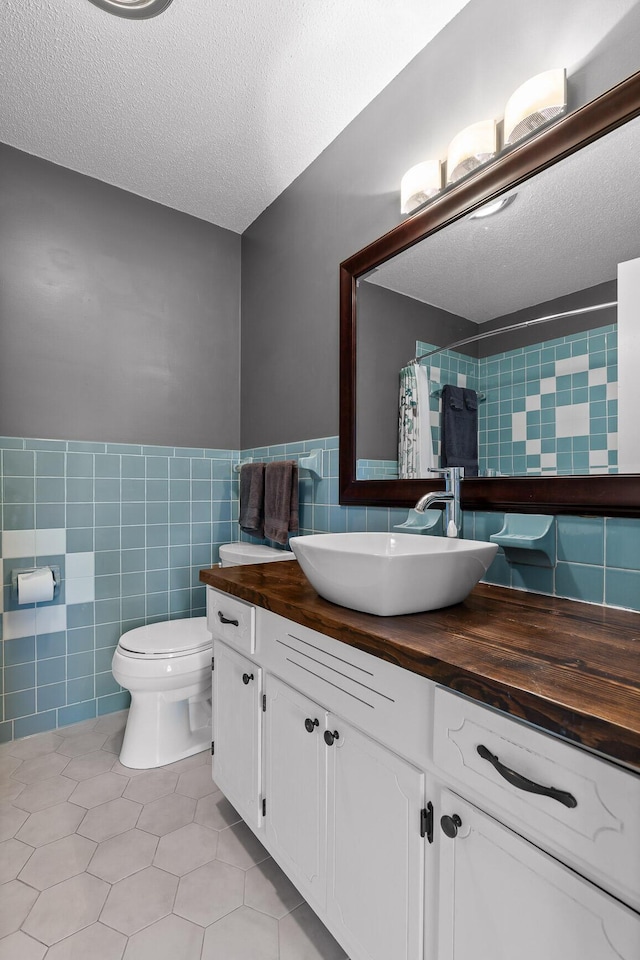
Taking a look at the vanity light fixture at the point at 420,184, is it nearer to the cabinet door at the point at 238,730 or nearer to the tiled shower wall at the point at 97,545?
the tiled shower wall at the point at 97,545

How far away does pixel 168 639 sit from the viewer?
75.8 inches

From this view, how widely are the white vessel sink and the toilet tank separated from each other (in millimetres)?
996

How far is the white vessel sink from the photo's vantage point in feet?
3.09

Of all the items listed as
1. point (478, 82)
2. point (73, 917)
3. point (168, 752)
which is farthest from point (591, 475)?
point (168, 752)

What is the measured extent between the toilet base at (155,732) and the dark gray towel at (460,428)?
137 cm

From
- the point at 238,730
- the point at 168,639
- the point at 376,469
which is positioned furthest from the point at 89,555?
the point at 376,469

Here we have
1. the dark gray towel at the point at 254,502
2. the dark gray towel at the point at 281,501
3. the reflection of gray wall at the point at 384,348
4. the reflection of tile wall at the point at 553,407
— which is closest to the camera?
the reflection of tile wall at the point at 553,407

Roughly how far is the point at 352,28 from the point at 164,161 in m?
1.00

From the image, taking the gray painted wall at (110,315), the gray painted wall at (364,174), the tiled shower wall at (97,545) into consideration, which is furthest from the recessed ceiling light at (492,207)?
the gray painted wall at (110,315)

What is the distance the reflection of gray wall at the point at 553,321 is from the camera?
106cm

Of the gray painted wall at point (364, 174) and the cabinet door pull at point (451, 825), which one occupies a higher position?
the gray painted wall at point (364, 174)

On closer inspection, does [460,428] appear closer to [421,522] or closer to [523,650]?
[421,522]

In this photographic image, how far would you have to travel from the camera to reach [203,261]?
255cm

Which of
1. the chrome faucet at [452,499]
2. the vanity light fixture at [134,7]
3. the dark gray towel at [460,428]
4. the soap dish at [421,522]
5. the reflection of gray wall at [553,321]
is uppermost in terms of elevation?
the vanity light fixture at [134,7]
